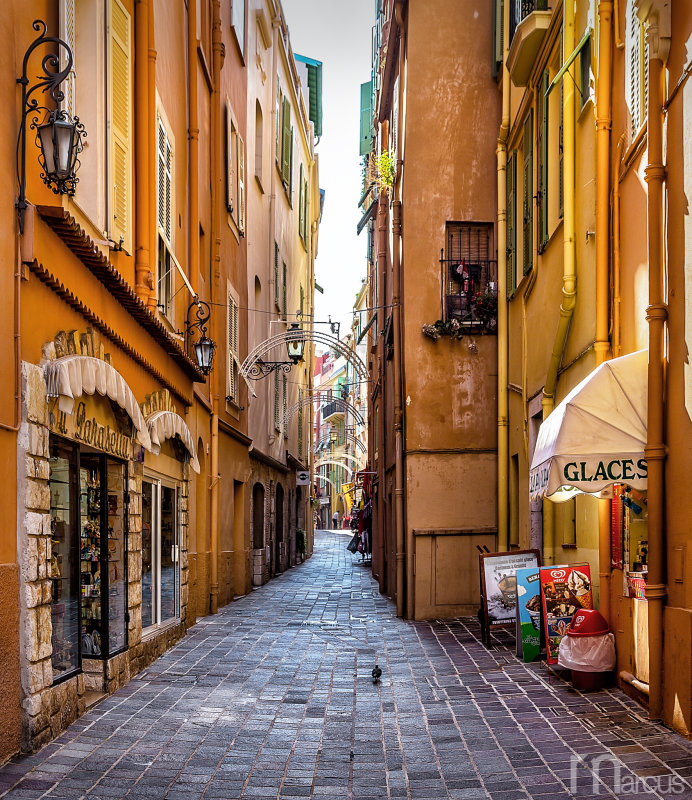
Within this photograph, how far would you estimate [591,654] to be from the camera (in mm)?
8414

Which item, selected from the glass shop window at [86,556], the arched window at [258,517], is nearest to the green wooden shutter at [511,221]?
the glass shop window at [86,556]

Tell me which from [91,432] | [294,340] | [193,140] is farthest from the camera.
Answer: [294,340]

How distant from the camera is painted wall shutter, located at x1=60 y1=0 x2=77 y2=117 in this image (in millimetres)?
7676

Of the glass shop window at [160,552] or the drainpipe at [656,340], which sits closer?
the drainpipe at [656,340]

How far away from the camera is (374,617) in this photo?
15.2 metres

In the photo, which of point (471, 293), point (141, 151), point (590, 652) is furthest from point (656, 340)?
point (471, 293)

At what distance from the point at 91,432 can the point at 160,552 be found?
3694mm

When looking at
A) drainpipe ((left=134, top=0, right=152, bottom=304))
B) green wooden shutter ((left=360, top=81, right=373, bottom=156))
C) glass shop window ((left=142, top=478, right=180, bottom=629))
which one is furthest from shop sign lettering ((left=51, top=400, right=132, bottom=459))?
green wooden shutter ((left=360, top=81, right=373, bottom=156))

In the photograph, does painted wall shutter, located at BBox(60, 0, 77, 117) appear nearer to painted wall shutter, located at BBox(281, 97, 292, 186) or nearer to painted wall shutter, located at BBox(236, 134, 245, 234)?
painted wall shutter, located at BBox(236, 134, 245, 234)

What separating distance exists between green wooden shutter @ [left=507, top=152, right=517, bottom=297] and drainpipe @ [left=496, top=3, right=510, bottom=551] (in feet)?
0.29

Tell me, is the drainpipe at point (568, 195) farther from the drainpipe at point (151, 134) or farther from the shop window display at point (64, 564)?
the shop window display at point (64, 564)

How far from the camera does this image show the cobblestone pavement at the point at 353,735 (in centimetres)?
588

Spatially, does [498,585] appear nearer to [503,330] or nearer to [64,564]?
[503,330]

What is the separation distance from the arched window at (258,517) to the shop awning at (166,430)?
1047 centimetres
